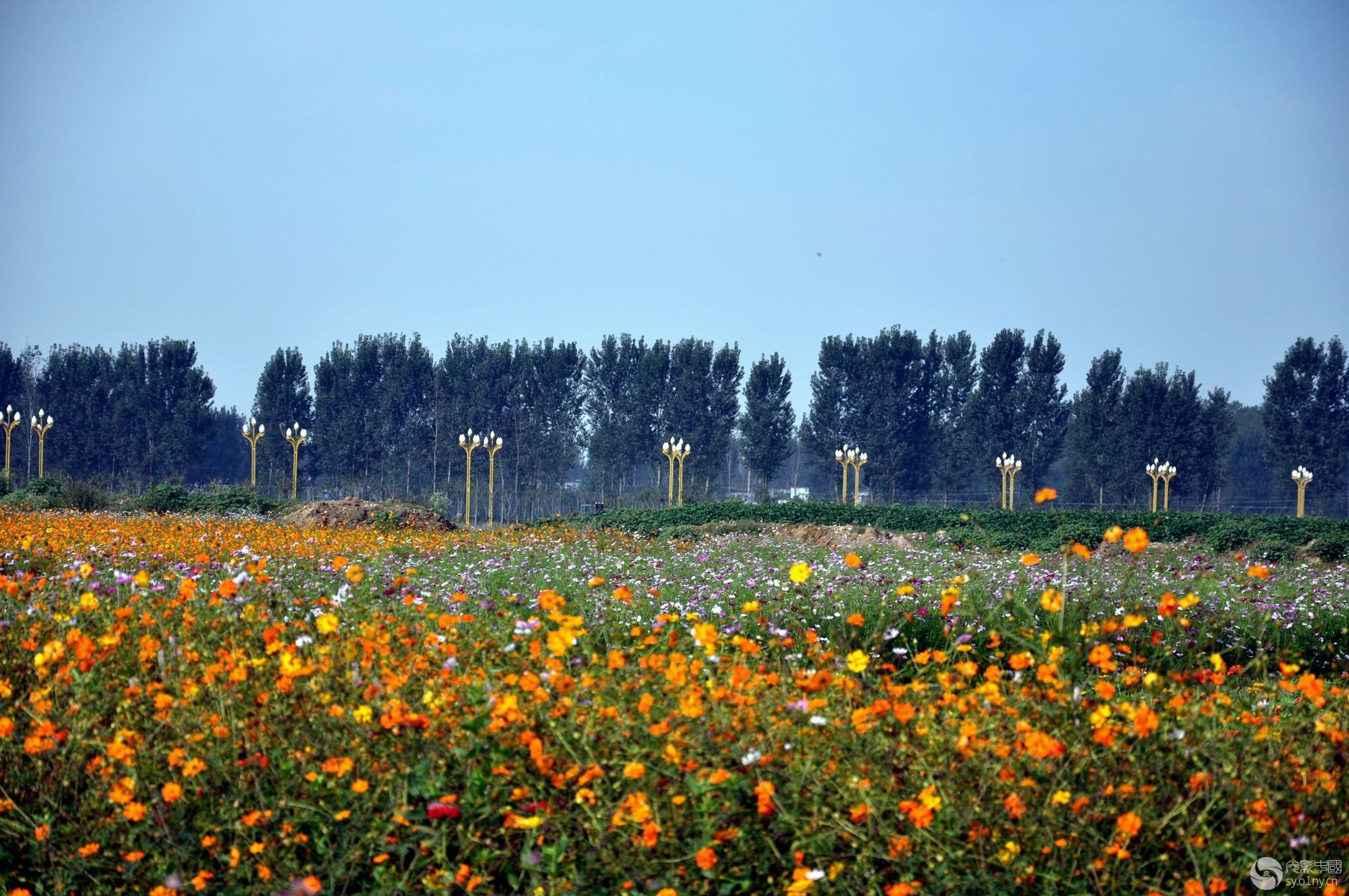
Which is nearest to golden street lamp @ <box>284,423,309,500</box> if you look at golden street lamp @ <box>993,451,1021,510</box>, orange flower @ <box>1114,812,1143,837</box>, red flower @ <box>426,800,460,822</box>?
golden street lamp @ <box>993,451,1021,510</box>

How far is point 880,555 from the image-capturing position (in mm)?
11359

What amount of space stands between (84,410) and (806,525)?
114 ft

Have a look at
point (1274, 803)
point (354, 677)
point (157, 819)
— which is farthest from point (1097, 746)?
point (157, 819)

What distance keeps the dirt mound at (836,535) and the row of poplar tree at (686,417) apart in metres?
15.7

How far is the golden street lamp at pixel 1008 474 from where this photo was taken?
31423 mm

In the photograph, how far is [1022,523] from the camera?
21062 mm

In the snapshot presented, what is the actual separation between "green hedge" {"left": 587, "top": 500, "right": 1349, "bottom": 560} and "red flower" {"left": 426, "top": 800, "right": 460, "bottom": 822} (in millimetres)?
12203

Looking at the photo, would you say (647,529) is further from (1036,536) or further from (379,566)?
(379,566)

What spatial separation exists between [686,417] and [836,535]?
66.5ft

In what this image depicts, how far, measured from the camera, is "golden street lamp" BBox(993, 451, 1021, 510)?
103 feet

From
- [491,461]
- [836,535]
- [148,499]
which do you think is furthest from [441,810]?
[491,461]

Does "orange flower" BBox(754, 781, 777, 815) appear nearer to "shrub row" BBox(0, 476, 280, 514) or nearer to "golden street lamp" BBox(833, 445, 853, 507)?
"shrub row" BBox(0, 476, 280, 514)

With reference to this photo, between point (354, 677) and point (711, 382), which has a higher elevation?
point (711, 382)

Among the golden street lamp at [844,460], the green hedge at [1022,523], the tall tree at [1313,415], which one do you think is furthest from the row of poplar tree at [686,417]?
the green hedge at [1022,523]
